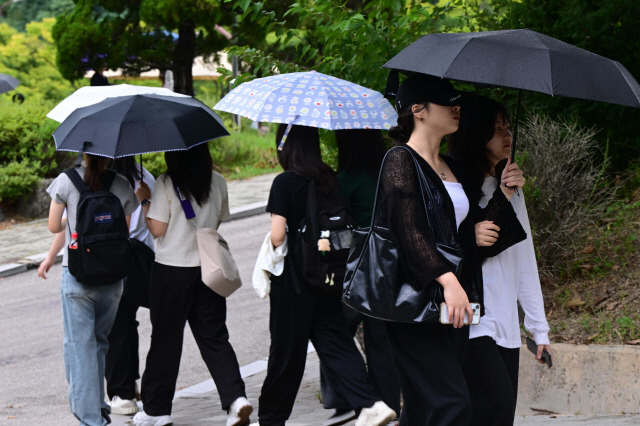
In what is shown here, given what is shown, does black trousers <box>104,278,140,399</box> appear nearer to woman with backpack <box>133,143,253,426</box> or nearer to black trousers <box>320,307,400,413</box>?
woman with backpack <box>133,143,253,426</box>

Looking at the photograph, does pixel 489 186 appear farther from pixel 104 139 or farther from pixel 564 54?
pixel 104 139

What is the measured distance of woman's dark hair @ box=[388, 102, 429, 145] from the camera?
11.8 feet

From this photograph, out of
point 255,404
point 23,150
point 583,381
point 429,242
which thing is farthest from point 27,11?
point 429,242

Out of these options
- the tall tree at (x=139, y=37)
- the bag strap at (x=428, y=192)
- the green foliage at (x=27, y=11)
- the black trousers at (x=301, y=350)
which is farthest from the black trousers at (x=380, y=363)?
the green foliage at (x=27, y=11)

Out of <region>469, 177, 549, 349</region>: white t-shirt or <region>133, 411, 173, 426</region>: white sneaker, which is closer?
<region>469, 177, 549, 349</region>: white t-shirt

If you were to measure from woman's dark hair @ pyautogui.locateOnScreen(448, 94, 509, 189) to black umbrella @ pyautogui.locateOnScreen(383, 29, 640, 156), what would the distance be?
1.32 ft

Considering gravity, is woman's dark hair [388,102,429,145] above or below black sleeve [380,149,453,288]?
above

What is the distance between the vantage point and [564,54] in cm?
356

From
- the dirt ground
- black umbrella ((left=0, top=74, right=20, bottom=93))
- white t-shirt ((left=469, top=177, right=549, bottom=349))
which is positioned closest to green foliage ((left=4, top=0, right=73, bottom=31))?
black umbrella ((left=0, top=74, right=20, bottom=93))

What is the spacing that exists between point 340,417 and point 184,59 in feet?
58.3

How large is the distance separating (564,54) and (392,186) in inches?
33.9

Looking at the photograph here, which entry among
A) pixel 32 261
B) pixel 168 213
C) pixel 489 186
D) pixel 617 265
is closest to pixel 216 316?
pixel 168 213

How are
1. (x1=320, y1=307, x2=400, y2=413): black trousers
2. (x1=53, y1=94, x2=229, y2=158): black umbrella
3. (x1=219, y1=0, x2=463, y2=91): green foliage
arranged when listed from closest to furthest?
(x1=53, y1=94, x2=229, y2=158): black umbrella → (x1=320, y1=307, x2=400, y2=413): black trousers → (x1=219, y1=0, x2=463, y2=91): green foliage

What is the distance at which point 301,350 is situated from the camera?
16.7ft
